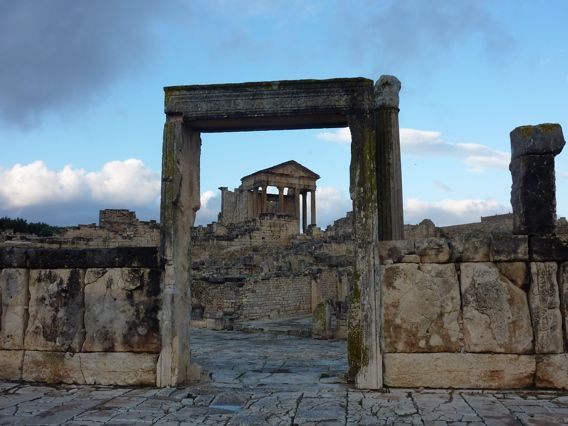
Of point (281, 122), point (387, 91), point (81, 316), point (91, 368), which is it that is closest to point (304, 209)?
point (281, 122)

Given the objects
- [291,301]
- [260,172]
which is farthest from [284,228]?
[291,301]

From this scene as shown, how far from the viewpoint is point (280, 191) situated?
51406 millimetres

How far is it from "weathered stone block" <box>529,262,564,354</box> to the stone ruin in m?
0.02

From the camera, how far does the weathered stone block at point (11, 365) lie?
22.9 ft

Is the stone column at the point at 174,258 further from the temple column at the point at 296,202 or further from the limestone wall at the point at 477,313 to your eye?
the temple column at the point at 296,202

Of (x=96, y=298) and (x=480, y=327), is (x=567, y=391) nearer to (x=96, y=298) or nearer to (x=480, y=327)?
(x=480, y=327)

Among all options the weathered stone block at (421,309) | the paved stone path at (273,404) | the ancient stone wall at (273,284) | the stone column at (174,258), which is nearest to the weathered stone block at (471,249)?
the weathered stone block at (421,309)

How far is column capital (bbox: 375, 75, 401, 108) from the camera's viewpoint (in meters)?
6.85

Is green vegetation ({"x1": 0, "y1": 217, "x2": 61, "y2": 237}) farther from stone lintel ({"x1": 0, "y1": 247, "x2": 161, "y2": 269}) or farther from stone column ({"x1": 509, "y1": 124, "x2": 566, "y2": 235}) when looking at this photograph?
stone column ({"x1": 509, "y1": 124, "x2": 566, "y2": 235})

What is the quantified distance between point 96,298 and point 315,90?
12.5 ft

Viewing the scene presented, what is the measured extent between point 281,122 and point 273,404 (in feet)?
11.6


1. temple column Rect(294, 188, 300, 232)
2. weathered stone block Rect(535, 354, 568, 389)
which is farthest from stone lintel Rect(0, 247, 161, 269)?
temple column Rect(294, 188, 300, 232)

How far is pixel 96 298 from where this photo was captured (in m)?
6.93

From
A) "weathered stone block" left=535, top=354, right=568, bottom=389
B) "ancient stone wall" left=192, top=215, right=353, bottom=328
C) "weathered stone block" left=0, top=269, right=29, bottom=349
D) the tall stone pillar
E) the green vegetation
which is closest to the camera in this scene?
"weathered stone block" left=535, top=354, right=568, bottom=389
